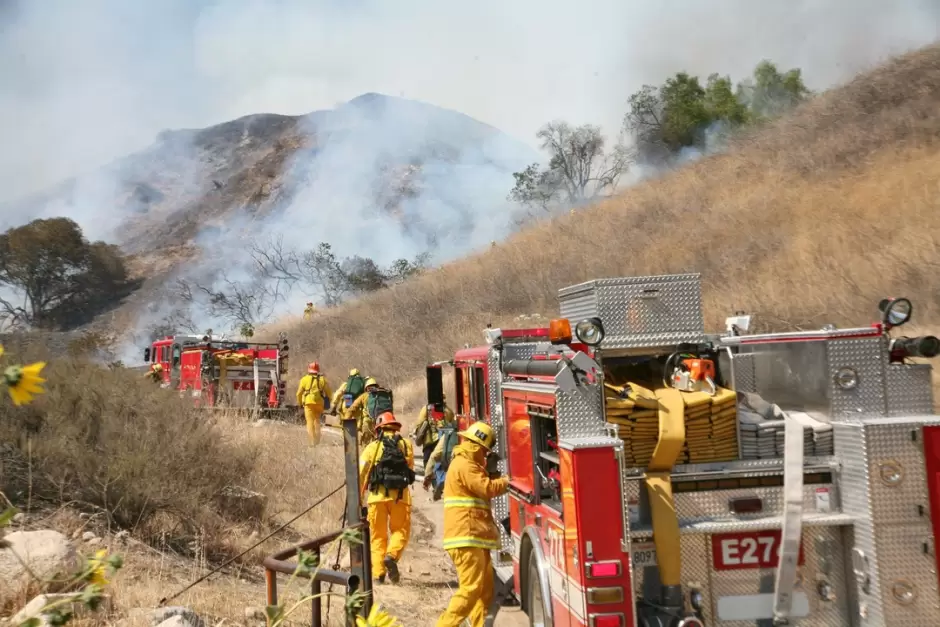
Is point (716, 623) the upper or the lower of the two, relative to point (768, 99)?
lower

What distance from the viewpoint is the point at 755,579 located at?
455cm

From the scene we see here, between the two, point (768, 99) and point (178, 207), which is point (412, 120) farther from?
point (768, 99)

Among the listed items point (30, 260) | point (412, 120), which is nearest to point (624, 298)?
point (30, 260)

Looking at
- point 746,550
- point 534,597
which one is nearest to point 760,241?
point 534,597

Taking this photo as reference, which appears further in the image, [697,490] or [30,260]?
[30,260]

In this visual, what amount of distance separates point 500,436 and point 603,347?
1.79 m

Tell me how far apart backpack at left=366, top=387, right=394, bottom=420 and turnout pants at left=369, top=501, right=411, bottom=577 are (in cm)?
398

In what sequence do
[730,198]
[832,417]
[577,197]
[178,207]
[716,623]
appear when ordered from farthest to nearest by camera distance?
[178,207], [577,197], [730,198], [832,417], [716,623]

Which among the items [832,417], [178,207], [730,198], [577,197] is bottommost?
[832,417]

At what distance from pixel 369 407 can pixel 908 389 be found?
26.3 ft

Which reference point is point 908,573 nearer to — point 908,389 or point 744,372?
point 908,389

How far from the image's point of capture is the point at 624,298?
513 cm

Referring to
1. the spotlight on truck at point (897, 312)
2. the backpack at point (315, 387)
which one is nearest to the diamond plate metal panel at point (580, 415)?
the spotlight on truck at point (897, 312)

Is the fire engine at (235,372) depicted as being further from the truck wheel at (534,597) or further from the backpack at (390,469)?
the truck wheel at (534,597)
